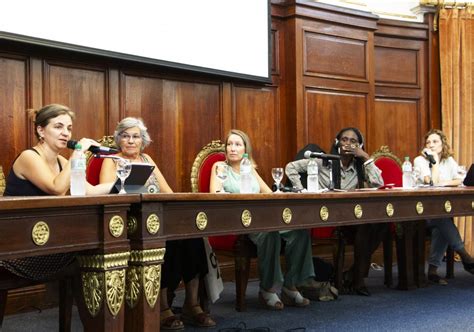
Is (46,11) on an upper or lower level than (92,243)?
upper

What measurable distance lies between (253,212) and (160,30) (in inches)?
83.6

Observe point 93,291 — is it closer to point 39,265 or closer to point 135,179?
point 39,265

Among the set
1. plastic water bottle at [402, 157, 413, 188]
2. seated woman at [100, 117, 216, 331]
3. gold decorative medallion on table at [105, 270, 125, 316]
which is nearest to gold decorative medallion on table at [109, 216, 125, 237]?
gold decorative medallion on table at [105, 270, 125, 316]

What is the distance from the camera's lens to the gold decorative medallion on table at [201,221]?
2.22 m

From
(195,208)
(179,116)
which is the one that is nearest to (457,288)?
(179,116)

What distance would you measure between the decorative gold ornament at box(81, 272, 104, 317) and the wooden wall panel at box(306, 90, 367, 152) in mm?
3260

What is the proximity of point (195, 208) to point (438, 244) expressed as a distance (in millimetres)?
2862

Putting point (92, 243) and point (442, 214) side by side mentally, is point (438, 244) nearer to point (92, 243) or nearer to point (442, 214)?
point (442, 214)

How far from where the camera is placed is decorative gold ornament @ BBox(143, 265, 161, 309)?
204cm

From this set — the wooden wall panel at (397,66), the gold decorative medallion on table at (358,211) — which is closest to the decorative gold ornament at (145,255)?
the gold decorative medallion on table at (358,211)

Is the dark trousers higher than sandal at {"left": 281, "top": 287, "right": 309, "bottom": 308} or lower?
higher

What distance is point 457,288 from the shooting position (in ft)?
13.8

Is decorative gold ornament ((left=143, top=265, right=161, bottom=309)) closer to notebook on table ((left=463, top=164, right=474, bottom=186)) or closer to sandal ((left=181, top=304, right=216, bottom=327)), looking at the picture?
sandal ((left=181, top=304, right=216, bottom=327))

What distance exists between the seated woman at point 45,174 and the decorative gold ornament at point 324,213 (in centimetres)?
91
